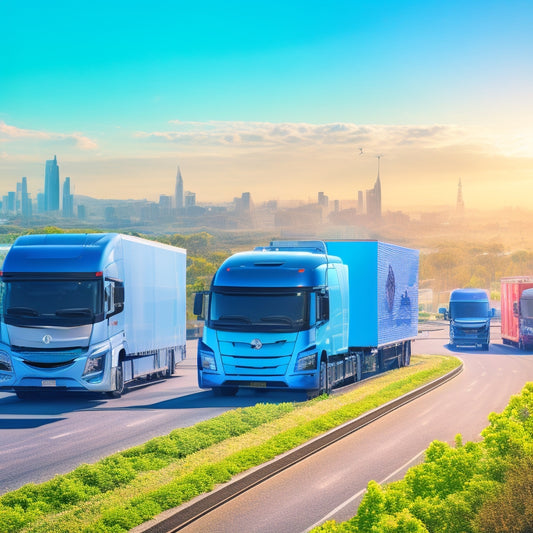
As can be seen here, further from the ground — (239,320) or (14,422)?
(239,320)

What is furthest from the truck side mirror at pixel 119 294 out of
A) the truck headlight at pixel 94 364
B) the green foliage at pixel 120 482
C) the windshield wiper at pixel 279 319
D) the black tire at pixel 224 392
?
the green foliage at pixel 120 482

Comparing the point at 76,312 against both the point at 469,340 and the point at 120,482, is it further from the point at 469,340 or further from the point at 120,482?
the point at 469,340

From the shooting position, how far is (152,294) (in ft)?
89.6

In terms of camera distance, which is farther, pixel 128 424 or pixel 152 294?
pixel 152 294

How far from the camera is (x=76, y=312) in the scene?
2244 cm

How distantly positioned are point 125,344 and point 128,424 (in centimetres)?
516

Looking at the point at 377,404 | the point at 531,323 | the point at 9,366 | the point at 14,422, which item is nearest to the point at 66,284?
the point at 9,366

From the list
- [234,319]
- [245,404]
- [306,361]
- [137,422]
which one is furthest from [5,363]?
[306,361]

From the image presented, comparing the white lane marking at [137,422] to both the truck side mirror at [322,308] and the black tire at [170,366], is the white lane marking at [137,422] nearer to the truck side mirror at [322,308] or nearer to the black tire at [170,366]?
the truck side mirror at [322,308]

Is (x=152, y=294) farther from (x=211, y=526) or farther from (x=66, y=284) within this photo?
(x=211, y=526)

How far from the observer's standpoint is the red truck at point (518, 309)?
54219 mm

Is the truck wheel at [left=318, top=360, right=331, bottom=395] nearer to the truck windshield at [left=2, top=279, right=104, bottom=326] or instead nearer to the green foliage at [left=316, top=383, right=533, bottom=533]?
the truck windshield at [left=2, top=279, right=104, bottom=326]

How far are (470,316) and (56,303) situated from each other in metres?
39.2

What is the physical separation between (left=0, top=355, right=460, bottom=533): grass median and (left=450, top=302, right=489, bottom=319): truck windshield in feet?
123
